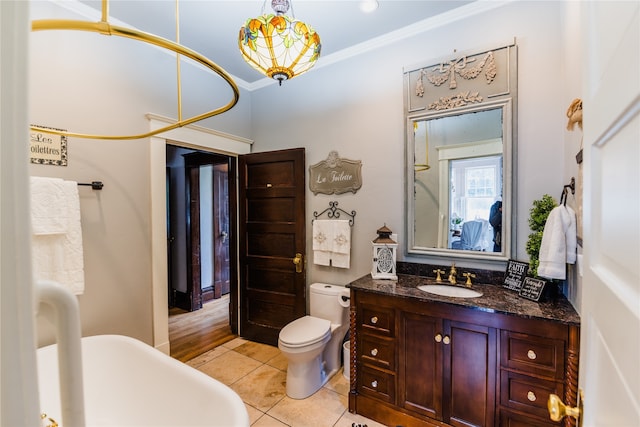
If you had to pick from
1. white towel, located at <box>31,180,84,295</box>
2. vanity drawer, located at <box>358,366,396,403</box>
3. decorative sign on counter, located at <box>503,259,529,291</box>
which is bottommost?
vanity drawer, located at <box>358,366,396,403</box>

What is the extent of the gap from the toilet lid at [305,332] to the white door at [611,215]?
1674mm

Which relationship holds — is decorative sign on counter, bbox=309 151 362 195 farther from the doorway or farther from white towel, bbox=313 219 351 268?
the doorway

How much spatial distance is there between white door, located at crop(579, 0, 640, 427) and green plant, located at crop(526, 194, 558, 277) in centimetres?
115

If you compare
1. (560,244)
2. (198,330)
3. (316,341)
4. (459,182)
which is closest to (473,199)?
(459,182)

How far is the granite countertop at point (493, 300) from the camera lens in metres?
1.43

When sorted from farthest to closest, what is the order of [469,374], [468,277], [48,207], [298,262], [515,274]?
1. [298,262]
2. [468,277]
3. [515,274]
4. [48,207]
5. [469,374]

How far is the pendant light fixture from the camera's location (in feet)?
4.60

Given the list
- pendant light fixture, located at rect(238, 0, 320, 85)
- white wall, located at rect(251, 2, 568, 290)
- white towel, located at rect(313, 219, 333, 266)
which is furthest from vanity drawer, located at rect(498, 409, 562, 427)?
pendant light fixture, located at rect(238, 0, 320, 85)

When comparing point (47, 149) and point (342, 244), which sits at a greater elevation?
point (47, 149)

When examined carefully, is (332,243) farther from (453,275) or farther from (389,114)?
(389,114)

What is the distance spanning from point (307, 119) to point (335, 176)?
66cm

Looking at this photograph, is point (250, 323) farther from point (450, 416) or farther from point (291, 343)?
point (450, 416)

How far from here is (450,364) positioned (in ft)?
5.37

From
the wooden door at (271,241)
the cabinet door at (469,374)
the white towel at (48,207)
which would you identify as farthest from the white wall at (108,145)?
the cabinet door at (469,374)
